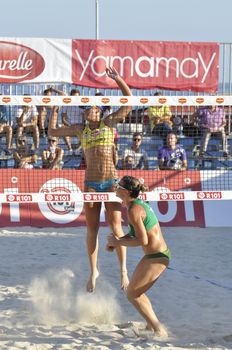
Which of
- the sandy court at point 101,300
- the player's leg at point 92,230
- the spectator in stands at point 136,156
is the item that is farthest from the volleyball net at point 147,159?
the player's leg at point 92,230

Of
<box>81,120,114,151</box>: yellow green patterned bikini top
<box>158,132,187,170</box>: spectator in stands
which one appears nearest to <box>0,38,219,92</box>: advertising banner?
<box>158,132,187,170</box>: spectator in stands

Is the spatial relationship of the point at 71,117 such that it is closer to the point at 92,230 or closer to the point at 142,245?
the point at 92,230

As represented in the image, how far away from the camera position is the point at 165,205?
1047 centimetres

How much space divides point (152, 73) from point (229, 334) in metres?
7.60

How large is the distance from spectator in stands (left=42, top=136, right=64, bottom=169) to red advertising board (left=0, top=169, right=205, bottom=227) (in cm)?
23

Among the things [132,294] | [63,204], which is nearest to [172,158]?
[63,204]

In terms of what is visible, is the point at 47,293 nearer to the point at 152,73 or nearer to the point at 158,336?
the point at 158,336

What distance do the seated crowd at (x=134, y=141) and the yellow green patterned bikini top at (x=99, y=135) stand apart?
12.0 feet

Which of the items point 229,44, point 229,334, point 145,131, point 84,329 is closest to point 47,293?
point 84,329

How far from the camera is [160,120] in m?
10.9

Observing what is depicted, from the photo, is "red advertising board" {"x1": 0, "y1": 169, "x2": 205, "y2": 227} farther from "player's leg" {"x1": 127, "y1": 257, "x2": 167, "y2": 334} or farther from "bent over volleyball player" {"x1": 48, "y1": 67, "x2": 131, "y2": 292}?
"player's leg" {"x1": 127, "y1": 257, "x2": 167, "y2": 334}

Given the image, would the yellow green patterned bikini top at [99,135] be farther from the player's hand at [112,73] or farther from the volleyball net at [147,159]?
the volleyball net at [147,159]

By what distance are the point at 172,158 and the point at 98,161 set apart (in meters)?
4.50

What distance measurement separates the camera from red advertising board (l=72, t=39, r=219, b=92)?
11734 millimetres
